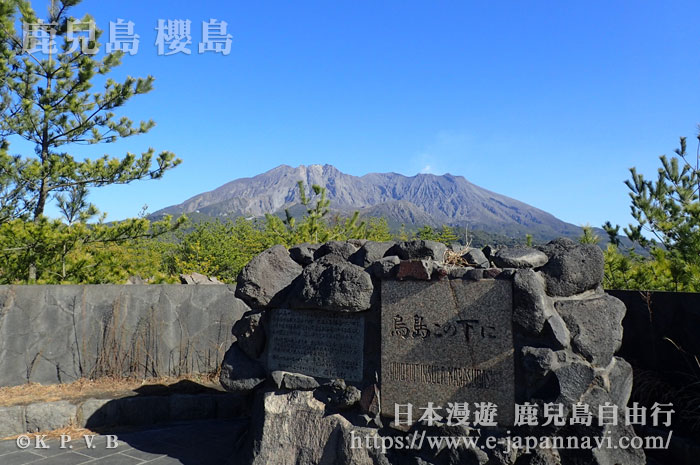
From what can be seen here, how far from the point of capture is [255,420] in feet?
14.0

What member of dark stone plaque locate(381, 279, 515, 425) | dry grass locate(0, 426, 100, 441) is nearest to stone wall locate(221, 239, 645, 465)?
dark stone plaque locate(381, 279, 515, 425)

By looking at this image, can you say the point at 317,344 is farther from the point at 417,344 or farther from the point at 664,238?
the point at 664,238

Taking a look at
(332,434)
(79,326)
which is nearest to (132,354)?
(79,326)

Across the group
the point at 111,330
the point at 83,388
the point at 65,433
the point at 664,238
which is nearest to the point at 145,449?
the point at 65,433

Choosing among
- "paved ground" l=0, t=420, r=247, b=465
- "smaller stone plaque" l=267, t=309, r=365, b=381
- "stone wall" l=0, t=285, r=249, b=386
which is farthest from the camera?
"stone wall" l=0, t=285, r=249, b=386

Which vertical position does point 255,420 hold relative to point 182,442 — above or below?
above

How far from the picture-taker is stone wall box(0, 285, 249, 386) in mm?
6359

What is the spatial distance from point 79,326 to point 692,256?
27.5 feet

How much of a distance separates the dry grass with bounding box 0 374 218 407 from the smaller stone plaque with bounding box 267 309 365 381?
2.77m

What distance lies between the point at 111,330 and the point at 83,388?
827 millimetres

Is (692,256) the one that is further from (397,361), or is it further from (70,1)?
(70,1)

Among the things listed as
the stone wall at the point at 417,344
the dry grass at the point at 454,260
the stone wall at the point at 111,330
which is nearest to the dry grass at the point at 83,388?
the stone wall at the point at 111,330

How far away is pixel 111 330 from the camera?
676 centimetres

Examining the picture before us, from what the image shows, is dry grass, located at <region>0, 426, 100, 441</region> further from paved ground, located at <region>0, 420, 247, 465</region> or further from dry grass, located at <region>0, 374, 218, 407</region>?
dry grass, located at <region>0, 374, 218, 407</region>
